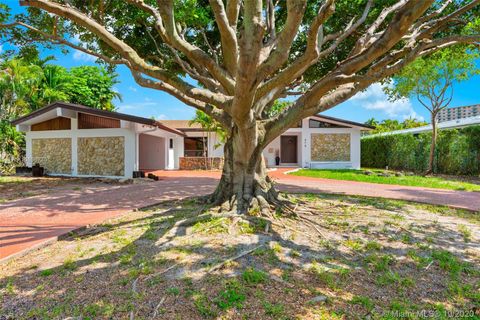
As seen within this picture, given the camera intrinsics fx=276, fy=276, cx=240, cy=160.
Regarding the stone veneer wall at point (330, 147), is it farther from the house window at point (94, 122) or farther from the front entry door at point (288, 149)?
the house window at point (94, 122)

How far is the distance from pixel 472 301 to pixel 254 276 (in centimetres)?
224

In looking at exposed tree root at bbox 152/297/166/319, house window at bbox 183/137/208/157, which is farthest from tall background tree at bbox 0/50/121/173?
exposed tree root at bbox 152/297/166/319

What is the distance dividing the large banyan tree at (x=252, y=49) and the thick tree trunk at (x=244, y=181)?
0.02 m

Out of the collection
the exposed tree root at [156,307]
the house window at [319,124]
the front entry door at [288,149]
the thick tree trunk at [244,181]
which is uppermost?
the house window at [319,124]

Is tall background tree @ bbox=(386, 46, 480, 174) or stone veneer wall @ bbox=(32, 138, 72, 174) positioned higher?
tall background tree @ bbox=(386, 46, 480, 174)

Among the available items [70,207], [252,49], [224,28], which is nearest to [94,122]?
[70,207]

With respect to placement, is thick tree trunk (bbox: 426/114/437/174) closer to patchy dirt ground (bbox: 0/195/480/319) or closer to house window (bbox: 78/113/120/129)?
patchy dirt ground (bbox: 0/195/480/319)

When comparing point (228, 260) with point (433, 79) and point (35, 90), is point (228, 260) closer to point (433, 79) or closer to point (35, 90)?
point (433, 79)

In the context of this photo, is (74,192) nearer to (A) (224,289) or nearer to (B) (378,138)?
(A) (224,289)

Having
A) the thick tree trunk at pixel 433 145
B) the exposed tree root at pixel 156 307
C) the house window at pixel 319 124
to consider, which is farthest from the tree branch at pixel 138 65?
the house window at pixel 319 124

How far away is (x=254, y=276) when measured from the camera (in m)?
3.17

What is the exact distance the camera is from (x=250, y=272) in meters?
3.26

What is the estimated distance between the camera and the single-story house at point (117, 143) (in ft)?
45.9

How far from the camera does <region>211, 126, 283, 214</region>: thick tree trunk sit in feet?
19.0
